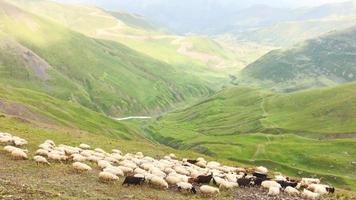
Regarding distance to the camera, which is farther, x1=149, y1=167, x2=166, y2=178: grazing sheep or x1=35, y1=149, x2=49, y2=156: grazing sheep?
x1=35, y1=149, x2=49, y2=156: grazing sheep

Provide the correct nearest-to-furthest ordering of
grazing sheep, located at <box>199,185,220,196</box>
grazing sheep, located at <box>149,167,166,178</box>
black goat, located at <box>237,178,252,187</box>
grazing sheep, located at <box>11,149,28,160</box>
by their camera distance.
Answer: grazing sheep, located at <box>199,185,220,196</box> < grazing sheep, located at <box>149,167,166,178</box> < grazing sheep, located at <box>11,149,28,160</box> < black goat, located at <box>237,178,252,187</box>

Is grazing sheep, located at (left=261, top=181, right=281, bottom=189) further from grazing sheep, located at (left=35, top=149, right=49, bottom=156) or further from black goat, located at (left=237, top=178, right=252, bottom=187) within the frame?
grazing sheep, located at (left=35, top=149, right=49, bottom=156)

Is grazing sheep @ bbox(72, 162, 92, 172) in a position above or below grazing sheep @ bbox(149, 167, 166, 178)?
below

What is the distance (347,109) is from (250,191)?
15781 cm

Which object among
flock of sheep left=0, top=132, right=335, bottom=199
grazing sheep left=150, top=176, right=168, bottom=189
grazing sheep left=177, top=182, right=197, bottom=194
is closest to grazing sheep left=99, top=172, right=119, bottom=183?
flock of sheep left=0, top=132, right=335, bottom=199

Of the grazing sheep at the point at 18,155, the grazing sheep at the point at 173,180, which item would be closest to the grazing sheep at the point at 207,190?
the grazing sheep at the point at 173,180

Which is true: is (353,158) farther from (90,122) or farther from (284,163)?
(90,122)

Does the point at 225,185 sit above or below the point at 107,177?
above

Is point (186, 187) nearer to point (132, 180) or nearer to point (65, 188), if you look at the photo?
point (132, 180)

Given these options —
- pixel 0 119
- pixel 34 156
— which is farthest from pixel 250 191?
pixel 0 119

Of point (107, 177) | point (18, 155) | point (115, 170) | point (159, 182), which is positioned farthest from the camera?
point (18, 155)

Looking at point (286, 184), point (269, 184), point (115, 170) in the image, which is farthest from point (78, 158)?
point (286, 184)

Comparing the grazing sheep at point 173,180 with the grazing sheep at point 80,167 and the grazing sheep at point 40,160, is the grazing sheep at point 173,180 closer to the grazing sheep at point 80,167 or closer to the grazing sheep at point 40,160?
the grazing sheep at point 80,167

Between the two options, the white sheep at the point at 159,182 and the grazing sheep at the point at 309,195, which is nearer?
the white sheep at the point at 159,182
